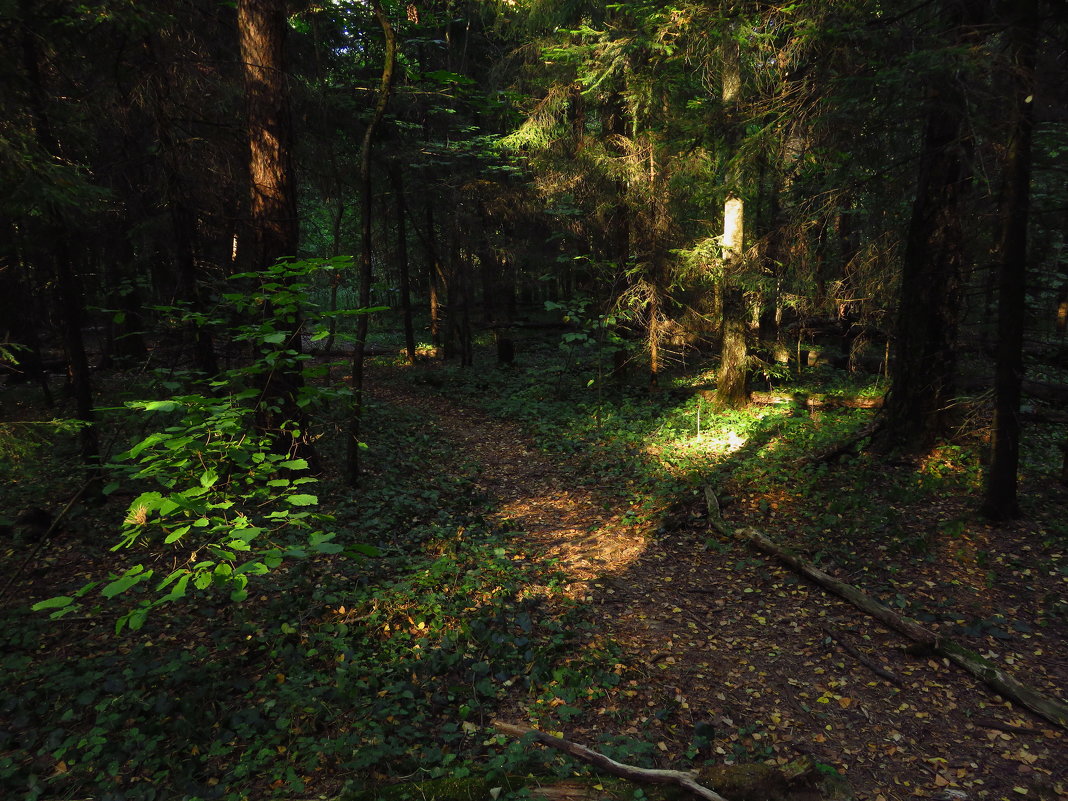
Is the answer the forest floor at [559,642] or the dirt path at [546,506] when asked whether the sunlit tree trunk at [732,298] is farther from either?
the dirt path at [546,506]

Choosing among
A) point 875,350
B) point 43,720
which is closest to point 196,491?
point 43,720

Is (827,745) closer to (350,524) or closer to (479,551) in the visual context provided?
(479,551)

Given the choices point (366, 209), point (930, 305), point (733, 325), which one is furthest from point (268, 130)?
point (930, 305)

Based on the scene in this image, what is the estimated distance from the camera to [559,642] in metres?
5.43

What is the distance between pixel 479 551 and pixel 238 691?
3251 millimetres

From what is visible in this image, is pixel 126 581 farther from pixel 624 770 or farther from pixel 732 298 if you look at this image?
pixel 732 298

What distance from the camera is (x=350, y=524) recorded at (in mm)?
7586

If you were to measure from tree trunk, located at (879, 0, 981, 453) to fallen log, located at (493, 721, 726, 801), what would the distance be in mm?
6822

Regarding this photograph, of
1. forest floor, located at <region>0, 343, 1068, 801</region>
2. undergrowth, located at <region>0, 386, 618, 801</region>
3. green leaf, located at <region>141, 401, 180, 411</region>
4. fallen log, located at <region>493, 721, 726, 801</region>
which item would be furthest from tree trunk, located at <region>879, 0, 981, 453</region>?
green leaf, located at <region>141, 401, 180, 411</region>

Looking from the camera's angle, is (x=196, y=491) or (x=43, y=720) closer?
(x=196, y=491)

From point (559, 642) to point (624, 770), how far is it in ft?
5.87

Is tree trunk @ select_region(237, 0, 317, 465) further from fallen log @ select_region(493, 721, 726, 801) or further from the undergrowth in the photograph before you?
fallen log @ select_region(493, 721, 726, 801)

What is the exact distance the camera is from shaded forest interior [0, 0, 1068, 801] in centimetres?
397

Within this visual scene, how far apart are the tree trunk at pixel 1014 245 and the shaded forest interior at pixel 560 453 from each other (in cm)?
4
